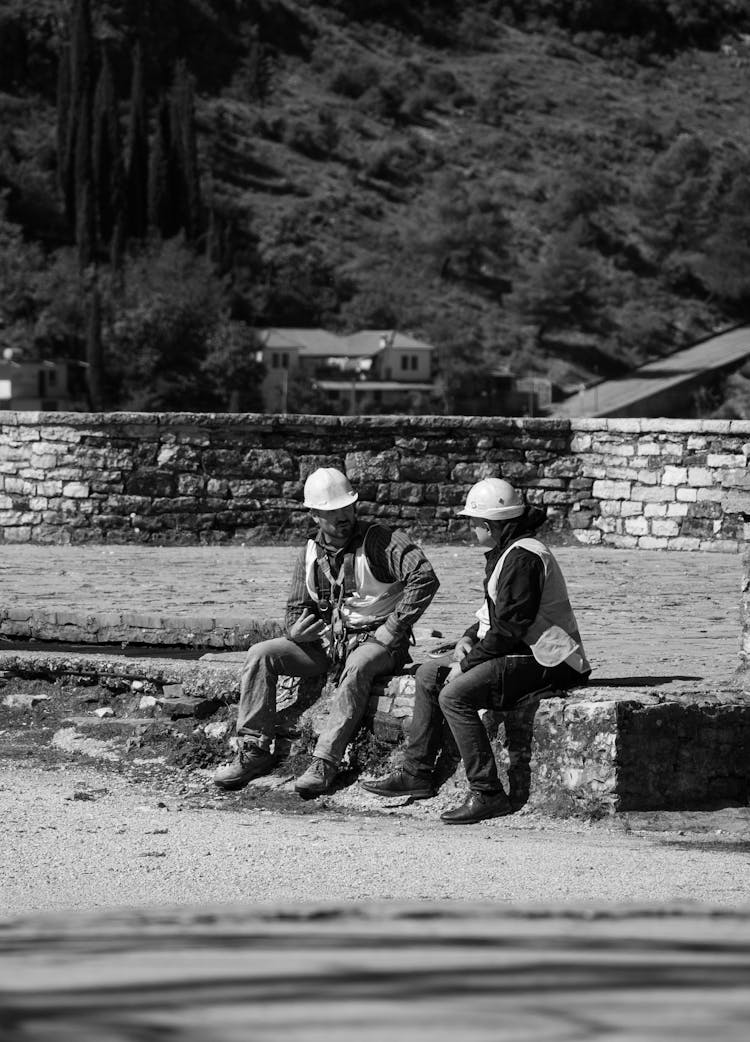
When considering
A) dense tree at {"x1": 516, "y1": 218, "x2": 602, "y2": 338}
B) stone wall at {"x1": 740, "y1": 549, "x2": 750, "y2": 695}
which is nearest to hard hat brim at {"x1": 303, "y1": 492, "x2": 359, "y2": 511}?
stone wall at {"x1": 740, "y1": 549, "x2": 750, "y2": 695}

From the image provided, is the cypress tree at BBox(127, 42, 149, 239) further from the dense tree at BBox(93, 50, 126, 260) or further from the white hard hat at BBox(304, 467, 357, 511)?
the white hard hat at BBox(304, 467, 357, 511)

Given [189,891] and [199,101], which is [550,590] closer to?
[189,891]

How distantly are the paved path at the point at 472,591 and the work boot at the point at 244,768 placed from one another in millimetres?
Result: 1530

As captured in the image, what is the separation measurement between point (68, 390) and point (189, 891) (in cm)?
7324

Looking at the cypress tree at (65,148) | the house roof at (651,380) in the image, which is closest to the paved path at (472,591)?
the house roof at (651,380)

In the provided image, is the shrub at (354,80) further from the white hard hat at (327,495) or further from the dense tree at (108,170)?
the white hard hat at (327,495)

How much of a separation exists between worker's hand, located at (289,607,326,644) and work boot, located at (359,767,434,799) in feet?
2.66

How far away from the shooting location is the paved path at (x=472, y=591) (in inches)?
344

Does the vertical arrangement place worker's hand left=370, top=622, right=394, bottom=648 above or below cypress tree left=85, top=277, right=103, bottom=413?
below

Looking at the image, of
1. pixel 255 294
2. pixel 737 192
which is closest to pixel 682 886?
pixel 255 294

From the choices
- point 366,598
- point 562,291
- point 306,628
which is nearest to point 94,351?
point 562,291

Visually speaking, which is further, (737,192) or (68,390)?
(737,192)

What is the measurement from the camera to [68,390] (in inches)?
3046

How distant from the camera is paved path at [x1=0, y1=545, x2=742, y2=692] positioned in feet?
28.7
